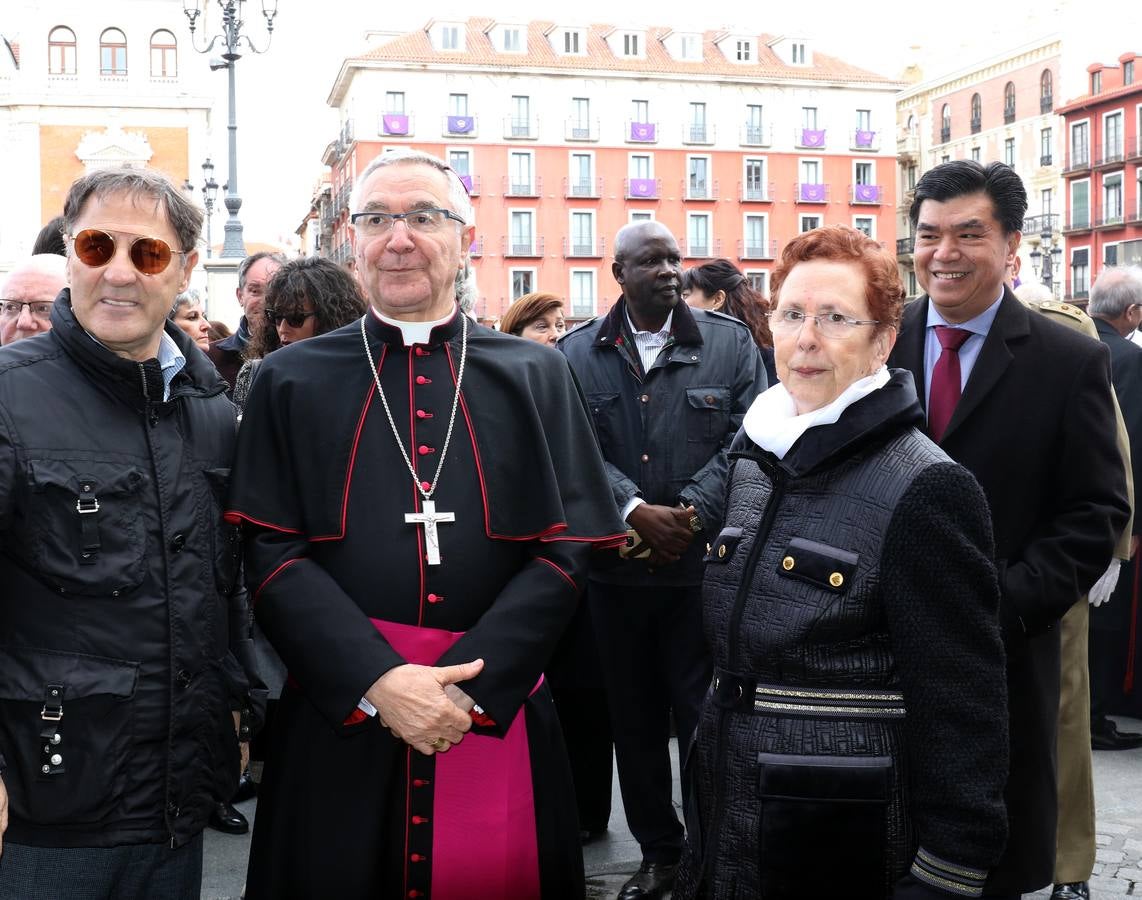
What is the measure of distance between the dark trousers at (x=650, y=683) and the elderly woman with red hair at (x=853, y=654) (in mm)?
1890

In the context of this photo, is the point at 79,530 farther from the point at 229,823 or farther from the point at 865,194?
the point at 865,194

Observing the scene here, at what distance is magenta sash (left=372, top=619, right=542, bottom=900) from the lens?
289cm

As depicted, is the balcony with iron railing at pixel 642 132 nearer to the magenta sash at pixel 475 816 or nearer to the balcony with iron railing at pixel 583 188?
the balcony with iron railing at pixel 583 188

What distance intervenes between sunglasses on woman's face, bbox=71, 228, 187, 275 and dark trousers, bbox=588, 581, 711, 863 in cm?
232

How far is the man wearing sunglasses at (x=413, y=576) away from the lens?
281cm

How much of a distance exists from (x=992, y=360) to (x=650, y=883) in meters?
2.16

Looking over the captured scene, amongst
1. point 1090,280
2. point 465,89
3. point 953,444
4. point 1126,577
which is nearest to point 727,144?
point 465,89

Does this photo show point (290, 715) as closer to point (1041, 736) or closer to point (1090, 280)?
point (1041, 736)

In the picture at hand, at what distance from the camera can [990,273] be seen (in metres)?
3.59

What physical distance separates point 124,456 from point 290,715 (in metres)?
0.76

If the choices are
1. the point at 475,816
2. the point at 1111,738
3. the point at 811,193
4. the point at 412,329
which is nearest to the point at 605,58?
the point at 811,193

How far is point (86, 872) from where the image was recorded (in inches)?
99.2

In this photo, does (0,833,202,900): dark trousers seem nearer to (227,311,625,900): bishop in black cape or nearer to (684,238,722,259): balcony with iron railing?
(227,311,625,900): bishop in black cape

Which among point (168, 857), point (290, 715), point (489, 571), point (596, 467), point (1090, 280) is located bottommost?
point (168, 857)
